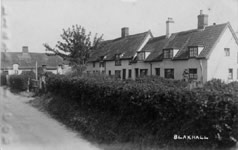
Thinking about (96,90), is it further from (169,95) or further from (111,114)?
(169,95)

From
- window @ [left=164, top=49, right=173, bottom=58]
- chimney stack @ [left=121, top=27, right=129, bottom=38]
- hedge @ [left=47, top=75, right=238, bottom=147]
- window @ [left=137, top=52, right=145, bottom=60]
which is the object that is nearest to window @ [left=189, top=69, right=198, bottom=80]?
window @ [left=164, top=49, right=173, bottom=58]

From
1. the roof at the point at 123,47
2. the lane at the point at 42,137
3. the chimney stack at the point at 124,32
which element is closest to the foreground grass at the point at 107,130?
the lane at the point at 42,137

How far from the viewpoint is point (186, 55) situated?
2362cm

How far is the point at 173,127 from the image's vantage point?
4996 mm

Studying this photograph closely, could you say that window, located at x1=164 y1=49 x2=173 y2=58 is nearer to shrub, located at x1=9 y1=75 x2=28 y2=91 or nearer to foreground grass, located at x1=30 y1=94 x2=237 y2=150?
shrub, located at x1=9 y1=75 x2=28 y2=91

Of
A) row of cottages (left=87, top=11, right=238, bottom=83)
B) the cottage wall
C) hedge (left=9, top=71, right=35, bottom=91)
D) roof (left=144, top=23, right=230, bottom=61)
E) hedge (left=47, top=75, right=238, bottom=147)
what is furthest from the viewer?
roof (left=144, top=23, right=230, bottom=61)

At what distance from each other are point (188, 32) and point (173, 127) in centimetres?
2290

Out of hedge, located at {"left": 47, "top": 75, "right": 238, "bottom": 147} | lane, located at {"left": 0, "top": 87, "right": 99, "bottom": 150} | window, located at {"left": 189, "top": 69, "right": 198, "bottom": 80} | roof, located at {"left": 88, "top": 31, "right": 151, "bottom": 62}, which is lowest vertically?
lane, located at {"left": 0, "top": 87, "right": 99, "bottom": 150}

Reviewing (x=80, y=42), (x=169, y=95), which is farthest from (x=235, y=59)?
(x=169, y=95)

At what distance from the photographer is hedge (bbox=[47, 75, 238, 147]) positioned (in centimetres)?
428

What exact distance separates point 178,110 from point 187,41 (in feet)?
70.8

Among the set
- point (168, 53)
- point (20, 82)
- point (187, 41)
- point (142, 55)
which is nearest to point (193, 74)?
point (168, 53)

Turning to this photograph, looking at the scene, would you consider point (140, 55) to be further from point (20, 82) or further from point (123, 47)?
point (20, 82)

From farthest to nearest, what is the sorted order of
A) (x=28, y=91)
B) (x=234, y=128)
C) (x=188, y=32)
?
(x=188, y=32)
(x=28, y=91)
(x=234, y=128)
